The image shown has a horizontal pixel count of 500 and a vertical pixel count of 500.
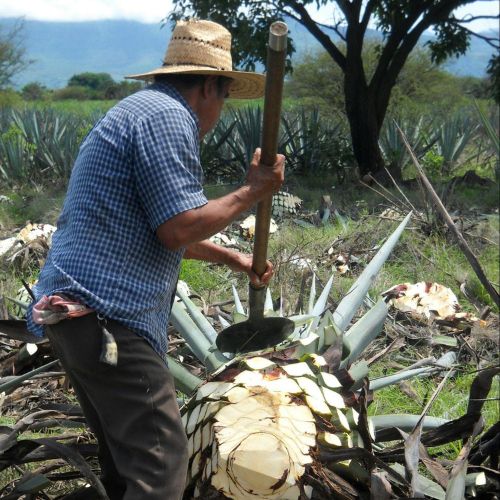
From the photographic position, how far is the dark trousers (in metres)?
2.23

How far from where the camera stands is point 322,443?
2.35 m

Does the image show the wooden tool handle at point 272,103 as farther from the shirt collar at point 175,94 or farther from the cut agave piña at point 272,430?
the cut agave piña at point 272,430

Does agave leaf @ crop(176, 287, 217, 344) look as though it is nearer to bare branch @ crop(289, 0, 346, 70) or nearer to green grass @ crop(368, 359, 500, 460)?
green grass @ crop(368, 359, 500, 460)

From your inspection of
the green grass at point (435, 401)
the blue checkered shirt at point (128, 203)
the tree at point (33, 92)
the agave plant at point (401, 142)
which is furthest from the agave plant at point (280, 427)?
the tree at point (33, 92)

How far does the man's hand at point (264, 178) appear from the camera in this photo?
7.87 feet

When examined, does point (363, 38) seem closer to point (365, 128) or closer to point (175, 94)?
point (365, 128)

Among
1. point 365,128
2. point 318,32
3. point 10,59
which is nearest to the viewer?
point 365,128

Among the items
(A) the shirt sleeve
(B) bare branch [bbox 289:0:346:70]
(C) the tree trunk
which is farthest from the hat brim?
(B) bare branch [bbox 289:0:346:70]

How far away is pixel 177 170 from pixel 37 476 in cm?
115

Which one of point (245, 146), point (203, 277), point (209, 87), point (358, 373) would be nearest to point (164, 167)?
point (209, 87)

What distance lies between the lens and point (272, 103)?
2.43m

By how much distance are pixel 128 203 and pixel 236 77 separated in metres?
0.62

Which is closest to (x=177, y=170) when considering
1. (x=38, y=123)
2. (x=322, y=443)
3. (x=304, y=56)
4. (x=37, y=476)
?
(x=322, y=443)

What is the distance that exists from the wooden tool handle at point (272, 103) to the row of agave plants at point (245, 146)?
29.2 ft
